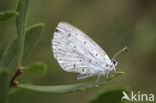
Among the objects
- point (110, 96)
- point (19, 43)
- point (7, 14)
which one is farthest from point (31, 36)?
point (110, 96)

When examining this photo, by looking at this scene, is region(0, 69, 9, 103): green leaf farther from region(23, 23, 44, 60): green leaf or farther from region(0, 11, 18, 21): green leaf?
region(23, 23, 44, 60): green leaf

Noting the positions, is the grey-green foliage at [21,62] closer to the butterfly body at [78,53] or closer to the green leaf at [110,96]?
the green leaf at [110,96]

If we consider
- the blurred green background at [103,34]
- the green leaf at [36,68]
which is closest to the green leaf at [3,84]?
the green leaf at [36,68]

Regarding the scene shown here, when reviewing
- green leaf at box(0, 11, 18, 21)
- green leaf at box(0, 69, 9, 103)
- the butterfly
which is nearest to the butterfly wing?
the butterfly

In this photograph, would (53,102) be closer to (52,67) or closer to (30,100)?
(52,67)

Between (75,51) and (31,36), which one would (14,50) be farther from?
(75,51)

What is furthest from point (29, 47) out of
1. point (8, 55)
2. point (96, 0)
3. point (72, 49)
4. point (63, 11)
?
point (96, 0)
